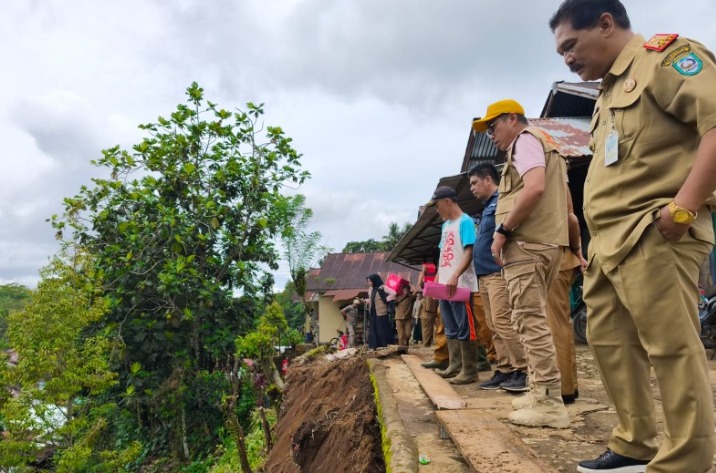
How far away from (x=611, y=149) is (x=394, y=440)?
5.27 feet

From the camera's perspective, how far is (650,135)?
1.54 metres

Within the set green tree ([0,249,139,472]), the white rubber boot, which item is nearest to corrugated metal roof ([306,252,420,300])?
green tree ([0,249,139,472])

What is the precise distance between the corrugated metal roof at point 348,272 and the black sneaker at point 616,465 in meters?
22.8

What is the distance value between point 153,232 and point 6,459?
349cm

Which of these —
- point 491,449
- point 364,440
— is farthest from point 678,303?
point 364,440

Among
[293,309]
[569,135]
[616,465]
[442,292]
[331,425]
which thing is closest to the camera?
[616,465]

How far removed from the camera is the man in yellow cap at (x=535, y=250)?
2.52 metres

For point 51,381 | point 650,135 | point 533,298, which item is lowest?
point 51,381

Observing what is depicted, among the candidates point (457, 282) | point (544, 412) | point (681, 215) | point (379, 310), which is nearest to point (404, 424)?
point (544, 412)

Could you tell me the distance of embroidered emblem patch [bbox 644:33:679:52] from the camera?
5.02 feet

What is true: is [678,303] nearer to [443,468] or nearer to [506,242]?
[443,468]

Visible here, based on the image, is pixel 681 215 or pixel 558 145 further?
pixel 558 145

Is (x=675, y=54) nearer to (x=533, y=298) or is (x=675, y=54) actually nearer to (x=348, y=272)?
(x=533, y=298)

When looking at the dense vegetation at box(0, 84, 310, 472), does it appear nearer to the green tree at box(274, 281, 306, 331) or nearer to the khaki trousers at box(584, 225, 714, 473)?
the khaki trousers at box(584, 225, 714, 473)
